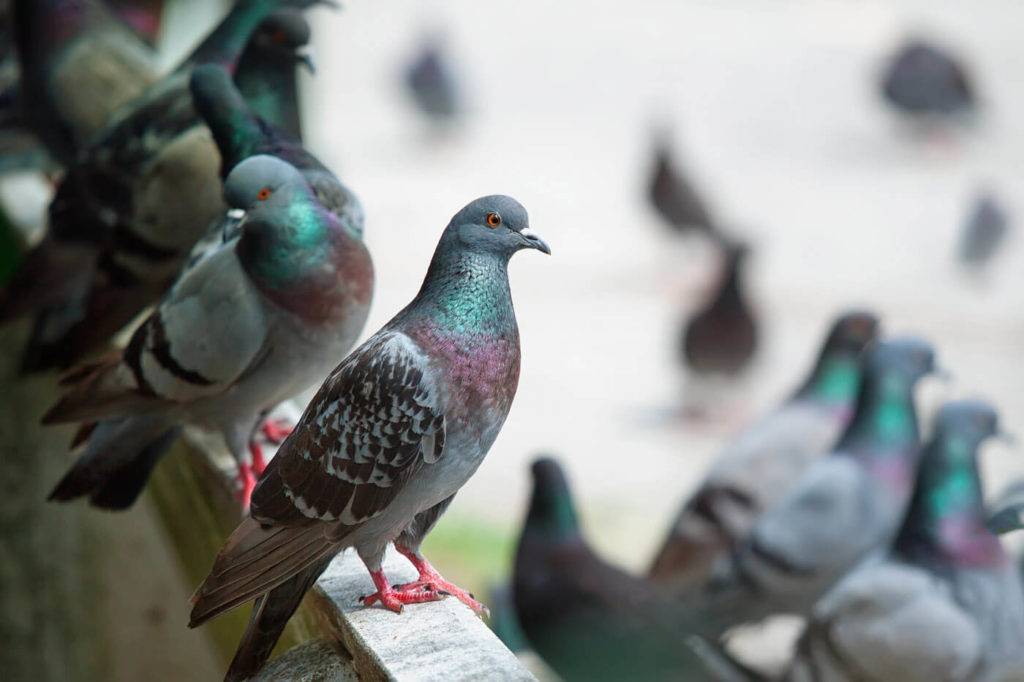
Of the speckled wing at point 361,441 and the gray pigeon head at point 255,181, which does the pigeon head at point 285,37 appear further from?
the speckled wing at point 361,441

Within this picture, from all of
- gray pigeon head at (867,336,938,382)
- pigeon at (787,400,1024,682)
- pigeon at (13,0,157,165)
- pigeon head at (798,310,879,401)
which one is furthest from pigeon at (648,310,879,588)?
pigeon at (13,0,157,165)

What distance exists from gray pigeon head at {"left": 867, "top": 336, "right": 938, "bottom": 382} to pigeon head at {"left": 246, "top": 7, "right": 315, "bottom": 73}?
2.57m

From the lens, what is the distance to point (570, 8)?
2158cm

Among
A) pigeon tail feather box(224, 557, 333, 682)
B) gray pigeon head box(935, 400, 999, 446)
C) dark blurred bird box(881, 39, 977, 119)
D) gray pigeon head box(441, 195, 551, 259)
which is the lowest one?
pigeon tail feather box(224, 557, 333, 682)

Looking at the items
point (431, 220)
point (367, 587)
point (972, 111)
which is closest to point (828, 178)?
point (972, 111)

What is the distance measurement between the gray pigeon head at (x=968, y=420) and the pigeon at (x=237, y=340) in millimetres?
2129

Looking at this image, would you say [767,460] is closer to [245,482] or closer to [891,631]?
[891,631]

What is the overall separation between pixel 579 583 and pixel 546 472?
38 centimetres

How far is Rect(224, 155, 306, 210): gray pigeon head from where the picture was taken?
2.82m

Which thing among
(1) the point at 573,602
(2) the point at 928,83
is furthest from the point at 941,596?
(2) the point at 928,83

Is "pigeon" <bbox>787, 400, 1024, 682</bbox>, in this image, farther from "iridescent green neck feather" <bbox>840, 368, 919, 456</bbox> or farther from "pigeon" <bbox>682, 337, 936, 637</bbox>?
"iridescent green neck feather" <bbox>840, 368, 919, 456</bbox>

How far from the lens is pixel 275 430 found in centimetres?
371

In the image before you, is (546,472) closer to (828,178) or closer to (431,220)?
(431,220)

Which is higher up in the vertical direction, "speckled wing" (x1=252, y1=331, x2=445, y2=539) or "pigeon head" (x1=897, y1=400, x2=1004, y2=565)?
"speckled wing" (x1=252, y1=331, x2=445, y2=539)
